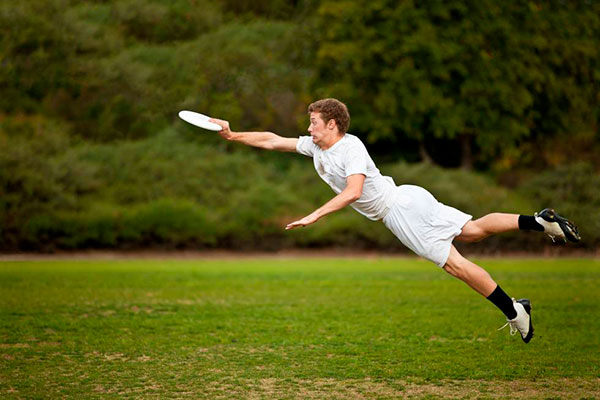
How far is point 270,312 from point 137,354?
4542mm

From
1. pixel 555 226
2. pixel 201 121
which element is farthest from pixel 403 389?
A: pixel 201 121

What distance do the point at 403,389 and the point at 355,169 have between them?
7.40 ft

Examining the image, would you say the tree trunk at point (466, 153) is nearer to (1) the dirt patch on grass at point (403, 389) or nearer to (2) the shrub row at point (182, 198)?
(2) the shrub row at point (182, 198)

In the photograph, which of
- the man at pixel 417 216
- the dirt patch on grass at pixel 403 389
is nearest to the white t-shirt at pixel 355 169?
the man at pixel 417 216

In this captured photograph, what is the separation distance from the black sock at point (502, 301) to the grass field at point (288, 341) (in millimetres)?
673

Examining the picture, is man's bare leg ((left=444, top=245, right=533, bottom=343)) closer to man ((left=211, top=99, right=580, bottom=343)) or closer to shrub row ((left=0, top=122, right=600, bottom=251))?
man ((left=211, top=99, right=580, bottom=343))

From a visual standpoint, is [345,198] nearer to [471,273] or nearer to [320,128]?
[320,128]

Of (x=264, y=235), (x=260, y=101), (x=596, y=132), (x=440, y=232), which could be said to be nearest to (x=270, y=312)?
(x=440, y=232)

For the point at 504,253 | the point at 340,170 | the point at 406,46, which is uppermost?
the point at 406,46

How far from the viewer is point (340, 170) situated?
27.9ft

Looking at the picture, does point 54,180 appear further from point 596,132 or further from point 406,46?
point 596,132

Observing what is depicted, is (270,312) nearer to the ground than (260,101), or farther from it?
nearer to the ground

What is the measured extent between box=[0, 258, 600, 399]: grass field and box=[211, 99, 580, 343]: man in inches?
38.8

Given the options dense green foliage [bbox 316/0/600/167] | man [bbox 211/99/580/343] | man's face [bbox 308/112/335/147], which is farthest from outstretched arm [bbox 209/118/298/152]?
dense green foliage [bbox 316/0/600/167]
